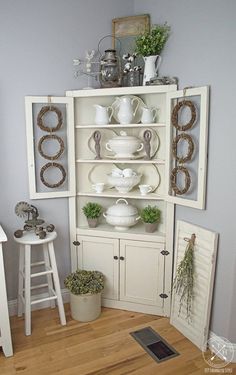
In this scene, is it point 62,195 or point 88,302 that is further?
point 62,195

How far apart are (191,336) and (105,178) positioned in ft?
4.62

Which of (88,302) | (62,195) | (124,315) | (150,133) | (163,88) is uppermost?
(163,88)

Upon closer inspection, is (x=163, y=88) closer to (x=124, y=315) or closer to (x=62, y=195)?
(x=62, y=195)

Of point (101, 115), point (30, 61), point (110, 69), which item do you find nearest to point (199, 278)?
point (101, 115)

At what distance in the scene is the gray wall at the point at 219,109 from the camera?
1902 mm

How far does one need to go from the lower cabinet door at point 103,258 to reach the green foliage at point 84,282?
8cm

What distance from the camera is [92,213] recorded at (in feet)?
8.66

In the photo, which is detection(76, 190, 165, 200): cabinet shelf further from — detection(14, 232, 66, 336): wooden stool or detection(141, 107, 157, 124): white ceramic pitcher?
detection(141, 107, 157, 124): white ceramic pitcher

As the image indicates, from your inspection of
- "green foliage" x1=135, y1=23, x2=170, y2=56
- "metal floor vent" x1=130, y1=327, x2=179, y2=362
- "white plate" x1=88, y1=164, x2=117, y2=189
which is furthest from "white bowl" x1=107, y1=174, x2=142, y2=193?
"metal floor vent" x1=130, y1=327, x2=179, y2=362

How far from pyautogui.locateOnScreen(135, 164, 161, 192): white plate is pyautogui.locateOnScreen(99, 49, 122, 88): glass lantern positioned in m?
0.71

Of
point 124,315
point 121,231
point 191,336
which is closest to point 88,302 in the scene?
point 124,315

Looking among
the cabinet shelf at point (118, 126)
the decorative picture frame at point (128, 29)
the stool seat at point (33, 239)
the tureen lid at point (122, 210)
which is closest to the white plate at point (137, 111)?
the cabinet shelf at point (118, 126)

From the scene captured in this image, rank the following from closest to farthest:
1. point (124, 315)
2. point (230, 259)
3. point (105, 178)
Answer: point (230, 259) < point (124, 315) < point (105, 178)

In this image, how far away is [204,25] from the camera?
6.63 feet
